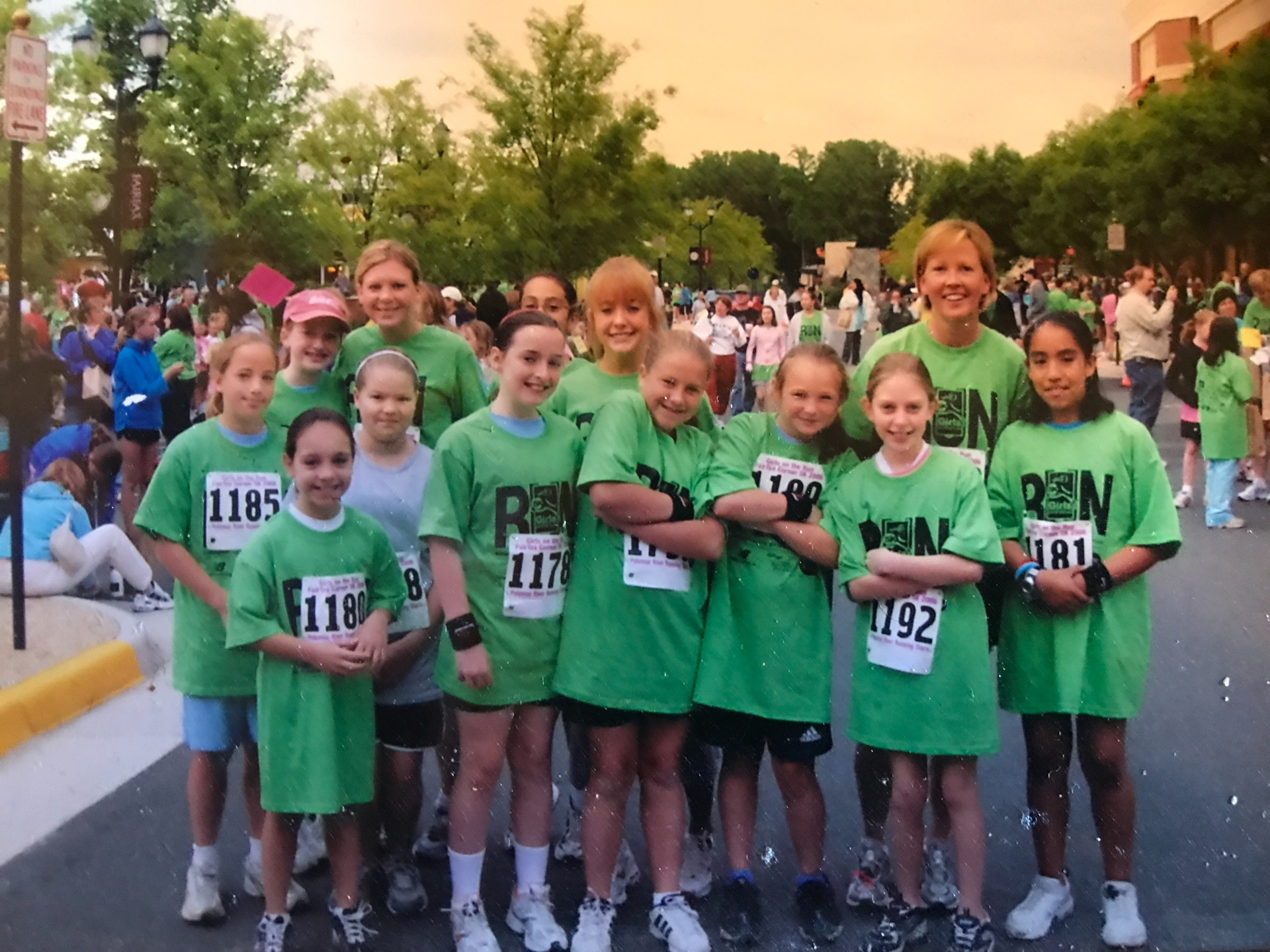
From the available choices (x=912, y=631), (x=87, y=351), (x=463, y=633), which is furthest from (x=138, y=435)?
(x=912, y=631)

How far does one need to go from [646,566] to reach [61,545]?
4890 mm

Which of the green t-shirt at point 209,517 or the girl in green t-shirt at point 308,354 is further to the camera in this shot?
the girl in green t-shirt at point 308,354

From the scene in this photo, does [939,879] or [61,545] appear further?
[61,545]

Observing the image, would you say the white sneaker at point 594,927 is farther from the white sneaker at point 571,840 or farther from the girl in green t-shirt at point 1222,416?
the girl in green t-shirt at point 1222,416

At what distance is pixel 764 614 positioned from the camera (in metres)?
3.62

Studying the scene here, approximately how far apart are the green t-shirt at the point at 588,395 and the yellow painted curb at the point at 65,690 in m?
2.78

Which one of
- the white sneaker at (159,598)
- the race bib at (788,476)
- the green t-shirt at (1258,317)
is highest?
the green t-shirt at (1258,317)

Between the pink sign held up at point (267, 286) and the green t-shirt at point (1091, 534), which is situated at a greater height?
the pink sign held up at point (267, 286)

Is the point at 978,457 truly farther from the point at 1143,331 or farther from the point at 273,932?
the point at 1143,331

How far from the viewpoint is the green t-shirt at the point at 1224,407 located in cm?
1032

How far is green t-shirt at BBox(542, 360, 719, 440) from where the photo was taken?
3.97m

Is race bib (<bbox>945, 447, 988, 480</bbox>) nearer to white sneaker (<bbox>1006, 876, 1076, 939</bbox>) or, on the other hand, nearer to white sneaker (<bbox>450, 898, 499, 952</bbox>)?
white sneaker (<bbox>1006, 876, 1076, 939</bbox>)

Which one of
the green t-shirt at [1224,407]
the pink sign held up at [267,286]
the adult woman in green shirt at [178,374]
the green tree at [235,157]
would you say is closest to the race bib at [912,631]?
the pink sign held up at [267,286]

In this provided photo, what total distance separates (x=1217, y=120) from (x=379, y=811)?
1154 inches
